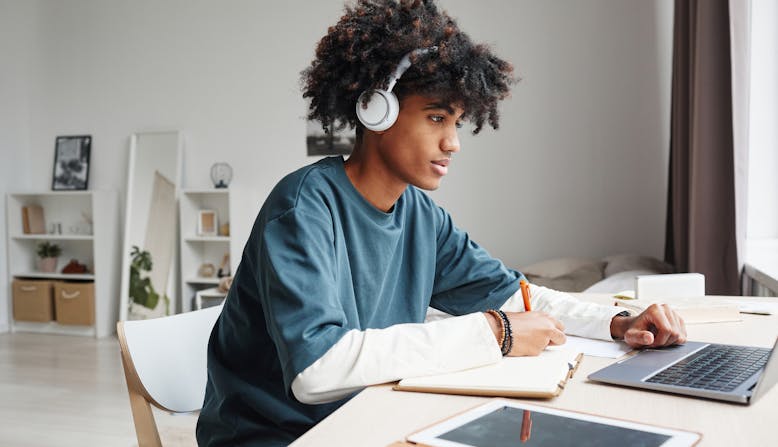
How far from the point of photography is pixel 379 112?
4.15ft

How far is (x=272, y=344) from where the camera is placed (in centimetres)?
124

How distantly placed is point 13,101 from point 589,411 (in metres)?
5.94

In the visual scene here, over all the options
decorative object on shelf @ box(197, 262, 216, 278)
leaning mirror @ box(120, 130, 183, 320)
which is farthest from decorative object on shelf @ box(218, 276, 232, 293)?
leaning mirror @ box(120, 130, 183, 320)

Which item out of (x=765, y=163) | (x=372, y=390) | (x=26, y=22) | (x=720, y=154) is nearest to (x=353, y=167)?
(x=372, y=390)

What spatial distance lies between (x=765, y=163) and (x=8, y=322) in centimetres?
540

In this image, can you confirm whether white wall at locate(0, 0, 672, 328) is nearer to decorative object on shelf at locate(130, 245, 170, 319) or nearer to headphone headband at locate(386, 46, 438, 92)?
decorative object on shelf at locate(130, 245, 170, 319)

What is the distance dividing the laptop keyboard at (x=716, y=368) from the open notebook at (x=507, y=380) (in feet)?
0.43

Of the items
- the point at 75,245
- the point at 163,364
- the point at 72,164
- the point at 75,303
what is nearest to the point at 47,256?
the point at 75,245

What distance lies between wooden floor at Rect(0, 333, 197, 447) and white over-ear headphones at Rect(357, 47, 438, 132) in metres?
1.52

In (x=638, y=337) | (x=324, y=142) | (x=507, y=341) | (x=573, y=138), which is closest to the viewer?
(x=507, y=341)

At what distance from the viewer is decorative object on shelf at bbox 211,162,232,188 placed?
5195 mm

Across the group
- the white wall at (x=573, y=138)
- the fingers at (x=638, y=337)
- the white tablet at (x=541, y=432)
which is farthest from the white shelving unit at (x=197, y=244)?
the white tablet at (x=541, y=432)

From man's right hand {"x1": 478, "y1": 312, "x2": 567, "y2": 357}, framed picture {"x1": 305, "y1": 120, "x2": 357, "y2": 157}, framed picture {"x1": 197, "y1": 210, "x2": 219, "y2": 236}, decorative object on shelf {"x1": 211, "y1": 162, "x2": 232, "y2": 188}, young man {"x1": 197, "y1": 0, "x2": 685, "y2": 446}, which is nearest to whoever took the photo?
young man {"x1": 197, "y1": 0, "x2": 685, "y2": 446}

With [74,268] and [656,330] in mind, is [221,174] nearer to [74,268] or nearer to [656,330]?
[74,268]
